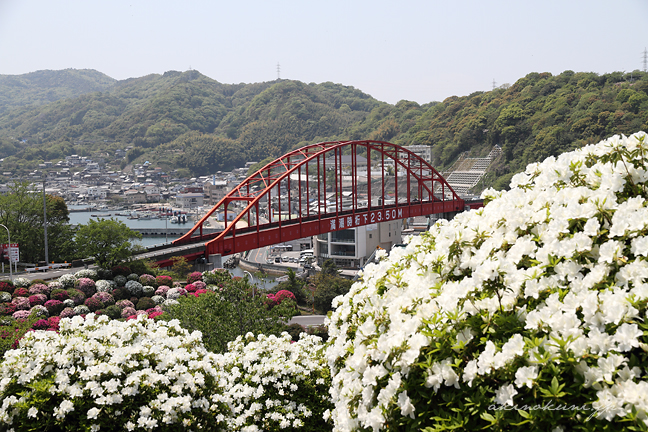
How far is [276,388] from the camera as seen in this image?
19.5 feet

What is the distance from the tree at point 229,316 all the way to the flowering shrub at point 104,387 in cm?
572

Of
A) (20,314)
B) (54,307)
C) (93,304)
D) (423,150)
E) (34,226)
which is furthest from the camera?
(423,150)

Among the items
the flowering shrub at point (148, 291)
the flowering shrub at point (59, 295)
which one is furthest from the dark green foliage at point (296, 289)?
the flowering shrub at point (59, 295)

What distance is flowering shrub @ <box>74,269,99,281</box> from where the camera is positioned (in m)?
22.5

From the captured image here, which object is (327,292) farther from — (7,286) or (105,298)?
(7,286)

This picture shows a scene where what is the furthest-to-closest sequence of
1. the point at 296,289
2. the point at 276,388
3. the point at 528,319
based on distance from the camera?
the point at 296,289, the point at 276,388, the point at 528,319

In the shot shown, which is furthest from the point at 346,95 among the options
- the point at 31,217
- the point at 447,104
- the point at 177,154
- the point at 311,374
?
the point at 311,374

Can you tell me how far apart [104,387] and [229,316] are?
24.0 feet

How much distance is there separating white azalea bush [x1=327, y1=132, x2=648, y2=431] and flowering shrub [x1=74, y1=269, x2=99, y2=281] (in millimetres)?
22040

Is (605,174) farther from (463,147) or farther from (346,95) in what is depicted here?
(346,95)

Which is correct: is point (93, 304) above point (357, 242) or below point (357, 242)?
above

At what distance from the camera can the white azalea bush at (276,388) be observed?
569 centimetres

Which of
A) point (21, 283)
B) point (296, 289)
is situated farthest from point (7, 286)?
point (296, 289)

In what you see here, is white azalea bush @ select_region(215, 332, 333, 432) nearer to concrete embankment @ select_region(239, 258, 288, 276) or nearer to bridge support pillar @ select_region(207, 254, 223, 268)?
bridge support pillar @ select_region(207, 254, 223, 268)
